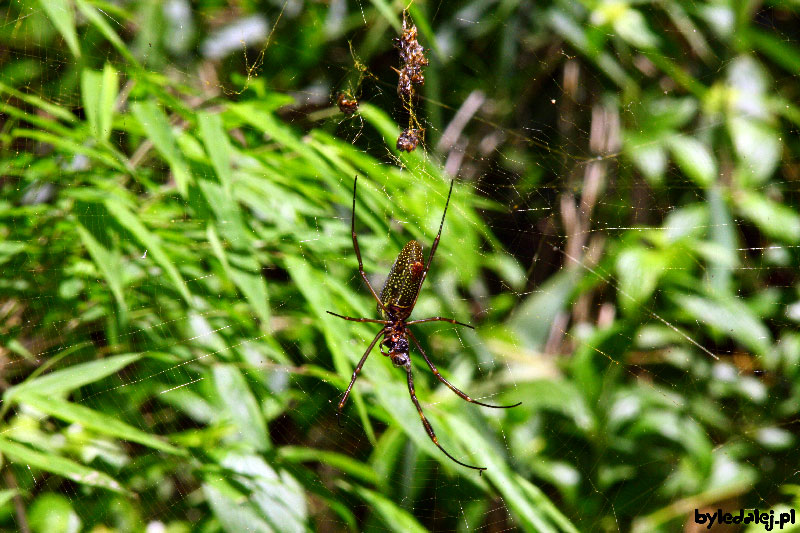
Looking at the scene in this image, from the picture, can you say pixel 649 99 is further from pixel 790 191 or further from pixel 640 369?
pixel 640 369

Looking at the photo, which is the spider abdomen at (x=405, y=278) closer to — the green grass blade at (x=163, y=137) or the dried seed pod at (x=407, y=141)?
the dried seed pod at (x=407, y=141)

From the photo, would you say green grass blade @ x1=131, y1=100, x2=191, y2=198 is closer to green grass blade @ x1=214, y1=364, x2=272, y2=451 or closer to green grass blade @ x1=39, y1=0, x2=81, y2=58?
green grass blade @ x1=39, y1=0, x2=81, y2=58

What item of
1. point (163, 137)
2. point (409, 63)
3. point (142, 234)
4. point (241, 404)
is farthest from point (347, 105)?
point (241, 404)

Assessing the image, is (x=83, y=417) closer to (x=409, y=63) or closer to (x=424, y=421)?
(x=424, y=421)

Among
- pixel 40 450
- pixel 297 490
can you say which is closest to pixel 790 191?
pixel 297 490

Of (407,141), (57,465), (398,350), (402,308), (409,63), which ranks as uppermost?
(409,63)

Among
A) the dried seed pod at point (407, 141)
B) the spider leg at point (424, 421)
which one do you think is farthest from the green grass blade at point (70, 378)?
the dried seed pod at point (407, 141)

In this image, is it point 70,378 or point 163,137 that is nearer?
point 163,137
